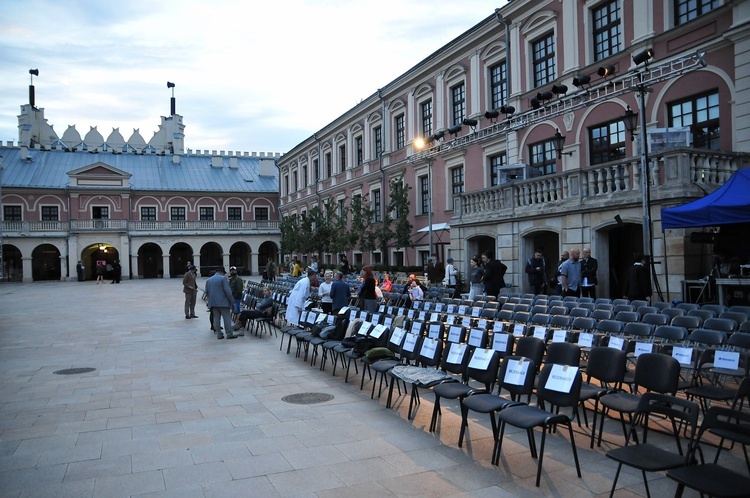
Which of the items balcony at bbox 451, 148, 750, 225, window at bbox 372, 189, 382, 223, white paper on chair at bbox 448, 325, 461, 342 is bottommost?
white paper on chair at bbox 448, 325, 461, 342

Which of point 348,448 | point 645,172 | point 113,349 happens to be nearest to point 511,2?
point 645,172

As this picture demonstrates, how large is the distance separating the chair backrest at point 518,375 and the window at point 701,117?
38.6ft

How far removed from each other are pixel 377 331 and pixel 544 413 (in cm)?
415

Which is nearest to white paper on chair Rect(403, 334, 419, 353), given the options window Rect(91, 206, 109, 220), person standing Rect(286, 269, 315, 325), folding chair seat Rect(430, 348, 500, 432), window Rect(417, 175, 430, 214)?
folding chair seat Rect(430, 348, 500, 432)

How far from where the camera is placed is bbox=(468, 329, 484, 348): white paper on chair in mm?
8219

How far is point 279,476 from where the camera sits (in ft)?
16.1

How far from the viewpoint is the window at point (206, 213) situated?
52844 mm

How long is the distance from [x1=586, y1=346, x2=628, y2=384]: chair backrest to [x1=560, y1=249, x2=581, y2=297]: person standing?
752cm

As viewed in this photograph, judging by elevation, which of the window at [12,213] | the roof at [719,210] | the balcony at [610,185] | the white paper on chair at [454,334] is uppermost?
the window at [12,213]

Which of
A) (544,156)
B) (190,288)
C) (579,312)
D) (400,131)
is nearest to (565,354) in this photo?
(579,312)

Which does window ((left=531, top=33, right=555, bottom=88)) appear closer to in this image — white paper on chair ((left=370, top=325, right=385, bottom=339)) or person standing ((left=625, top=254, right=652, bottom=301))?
person standing ((left=625, top=254, right=652, bottom=301))

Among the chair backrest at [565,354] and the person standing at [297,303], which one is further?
the person standing at [297,303]

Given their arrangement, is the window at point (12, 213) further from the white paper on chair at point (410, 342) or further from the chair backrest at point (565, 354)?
the chair backrest at point (565, 354)

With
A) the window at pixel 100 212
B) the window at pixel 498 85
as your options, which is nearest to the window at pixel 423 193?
the window at pixel 498 85
